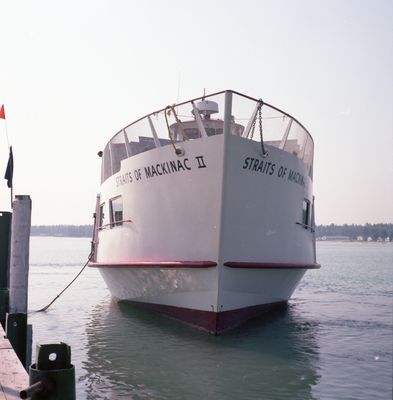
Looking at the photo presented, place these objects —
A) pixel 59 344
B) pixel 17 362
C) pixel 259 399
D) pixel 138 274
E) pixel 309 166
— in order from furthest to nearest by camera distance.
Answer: pixel 309 166 < pixel 138 274 < pixel 259 399 < pixel 17 362 < pixel 59 344

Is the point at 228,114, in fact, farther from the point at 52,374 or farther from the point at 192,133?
the point at 52,374

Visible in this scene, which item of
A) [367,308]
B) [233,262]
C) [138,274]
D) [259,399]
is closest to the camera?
[259,399]

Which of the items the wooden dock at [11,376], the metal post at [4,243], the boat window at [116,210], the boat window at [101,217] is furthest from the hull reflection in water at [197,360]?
the boat window at [101,217]

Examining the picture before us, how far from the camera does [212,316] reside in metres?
9.73

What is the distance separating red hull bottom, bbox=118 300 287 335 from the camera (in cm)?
973

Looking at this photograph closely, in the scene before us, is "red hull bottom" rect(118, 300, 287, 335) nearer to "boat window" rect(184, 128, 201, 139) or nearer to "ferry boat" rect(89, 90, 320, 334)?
"ferry boat" rect(89, 90, 320, 334)

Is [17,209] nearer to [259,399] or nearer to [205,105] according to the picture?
[259,399]

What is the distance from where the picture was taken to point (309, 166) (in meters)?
13.2

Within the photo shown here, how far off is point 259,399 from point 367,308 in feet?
33.4

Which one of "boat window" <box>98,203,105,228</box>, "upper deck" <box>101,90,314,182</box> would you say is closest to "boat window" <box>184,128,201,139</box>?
"upper deck" <box>101,90,314,182</box>

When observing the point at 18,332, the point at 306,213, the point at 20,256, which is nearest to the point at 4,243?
the point at 20,256

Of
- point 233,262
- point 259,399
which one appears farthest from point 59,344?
point 233,262

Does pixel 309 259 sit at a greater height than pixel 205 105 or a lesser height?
lesser

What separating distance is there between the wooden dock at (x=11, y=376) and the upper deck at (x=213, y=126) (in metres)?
5.87
